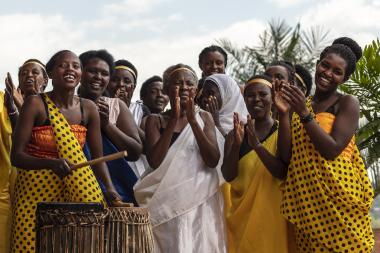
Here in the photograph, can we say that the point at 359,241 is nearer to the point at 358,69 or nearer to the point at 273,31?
the point at 358,69

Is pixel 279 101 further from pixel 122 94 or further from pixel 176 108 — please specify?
pixel 122 94

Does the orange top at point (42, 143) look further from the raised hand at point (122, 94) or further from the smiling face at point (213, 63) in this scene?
the smiling face at point (213, 63)

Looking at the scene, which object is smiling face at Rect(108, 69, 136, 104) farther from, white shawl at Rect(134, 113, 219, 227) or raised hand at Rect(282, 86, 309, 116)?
raised hand at Rect(282, 86, 309, 116)

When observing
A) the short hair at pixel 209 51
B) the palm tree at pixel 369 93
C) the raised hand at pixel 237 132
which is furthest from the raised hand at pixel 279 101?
the palm tree at pixel 369 93

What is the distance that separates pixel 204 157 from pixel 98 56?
4.12 ft

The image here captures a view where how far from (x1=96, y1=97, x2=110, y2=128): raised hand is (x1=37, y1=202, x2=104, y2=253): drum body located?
5.05 feet

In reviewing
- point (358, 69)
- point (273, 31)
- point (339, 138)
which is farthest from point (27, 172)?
point (273, 31)

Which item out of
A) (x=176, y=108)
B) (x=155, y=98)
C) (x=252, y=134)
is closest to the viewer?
(x=252, y=134)

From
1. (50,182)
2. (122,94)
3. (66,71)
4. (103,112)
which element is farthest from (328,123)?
(122,94)

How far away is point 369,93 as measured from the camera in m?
12.8

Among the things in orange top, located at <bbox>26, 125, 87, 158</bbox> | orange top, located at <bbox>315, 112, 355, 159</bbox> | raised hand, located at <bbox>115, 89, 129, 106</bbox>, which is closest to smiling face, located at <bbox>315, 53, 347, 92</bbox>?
orange top, located at <bbox>315, 112, 355, 159</bbox>

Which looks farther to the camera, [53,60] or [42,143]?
[53,60]

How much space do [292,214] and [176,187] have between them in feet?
3.63

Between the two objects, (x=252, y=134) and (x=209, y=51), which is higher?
(x=209, y=51)
